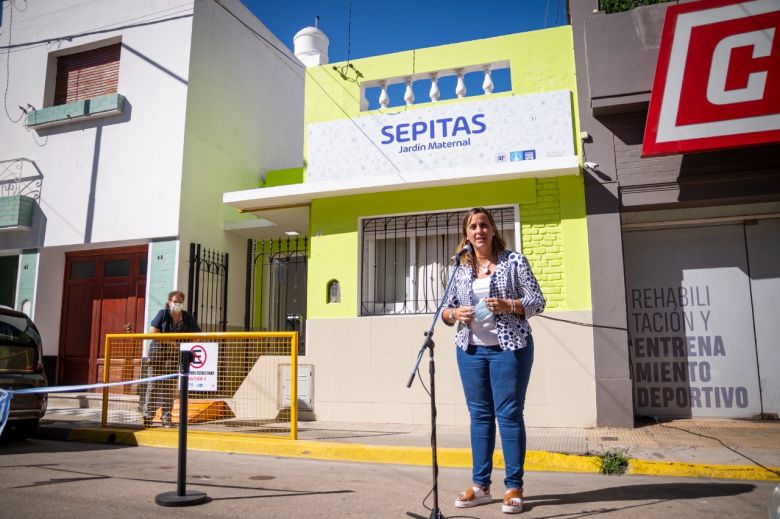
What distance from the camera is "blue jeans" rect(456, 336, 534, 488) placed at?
11.2 ft

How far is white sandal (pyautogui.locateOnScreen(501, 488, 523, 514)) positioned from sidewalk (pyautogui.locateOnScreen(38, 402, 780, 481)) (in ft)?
5.88

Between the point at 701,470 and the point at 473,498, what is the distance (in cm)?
239

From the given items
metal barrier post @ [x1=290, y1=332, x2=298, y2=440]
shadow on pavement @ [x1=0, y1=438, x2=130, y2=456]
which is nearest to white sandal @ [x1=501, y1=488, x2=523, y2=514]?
metal barrier post @ [x1=290, y1=332, x2=298, y2=440]

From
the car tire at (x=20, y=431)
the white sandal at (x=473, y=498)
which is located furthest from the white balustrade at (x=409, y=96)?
the car tire at (x=20, y=431)

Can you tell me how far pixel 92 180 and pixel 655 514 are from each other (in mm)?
11002

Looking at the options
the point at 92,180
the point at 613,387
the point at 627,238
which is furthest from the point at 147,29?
the point at 613,387

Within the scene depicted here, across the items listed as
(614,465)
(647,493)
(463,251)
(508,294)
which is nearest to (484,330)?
(508,294)

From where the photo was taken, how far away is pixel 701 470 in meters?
4.68

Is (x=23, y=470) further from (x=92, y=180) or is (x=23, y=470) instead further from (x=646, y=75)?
(x=646, y=75)

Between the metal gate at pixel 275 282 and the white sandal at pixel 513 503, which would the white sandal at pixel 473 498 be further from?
the metal gate at pixel 275 282

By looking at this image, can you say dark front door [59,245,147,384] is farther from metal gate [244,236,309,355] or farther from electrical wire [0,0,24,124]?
electrical wire [0,0,24,124]

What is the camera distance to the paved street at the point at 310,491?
3.56 meters

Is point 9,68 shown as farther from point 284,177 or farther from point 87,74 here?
point 284,177

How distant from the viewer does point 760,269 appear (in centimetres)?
749
